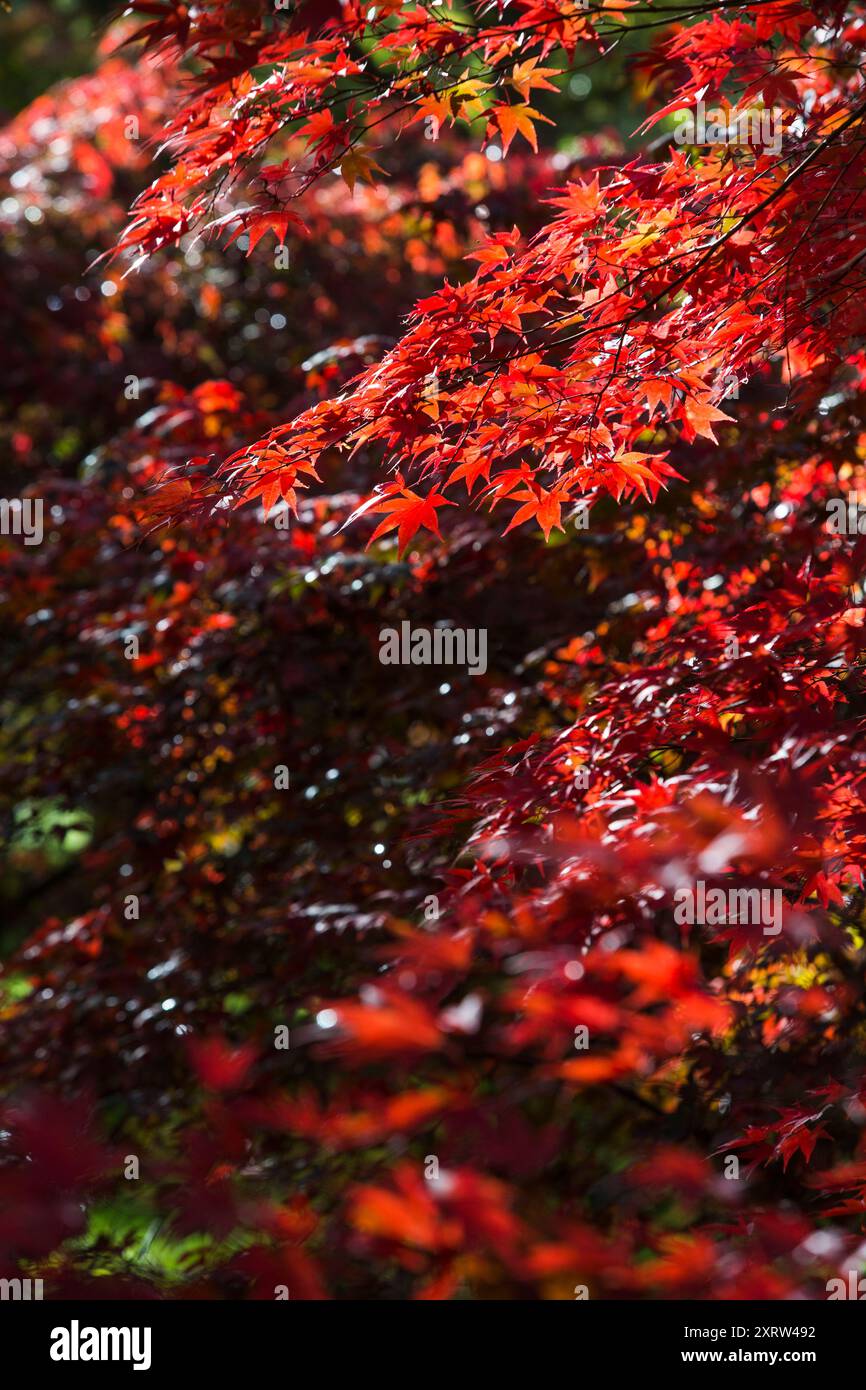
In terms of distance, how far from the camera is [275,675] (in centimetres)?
383

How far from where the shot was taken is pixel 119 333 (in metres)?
7.12

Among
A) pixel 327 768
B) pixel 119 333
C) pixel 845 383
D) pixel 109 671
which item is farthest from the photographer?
pixel 119 333

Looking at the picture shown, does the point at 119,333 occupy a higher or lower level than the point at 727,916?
higher

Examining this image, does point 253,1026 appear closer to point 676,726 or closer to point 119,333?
point 676,726

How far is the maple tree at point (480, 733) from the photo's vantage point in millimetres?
1523

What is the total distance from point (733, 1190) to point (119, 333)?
22.6ft

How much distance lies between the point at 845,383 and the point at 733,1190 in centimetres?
283

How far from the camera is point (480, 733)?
323 cm

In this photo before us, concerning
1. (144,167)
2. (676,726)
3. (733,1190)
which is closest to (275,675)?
(676,726)

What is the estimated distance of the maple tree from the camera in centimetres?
152
